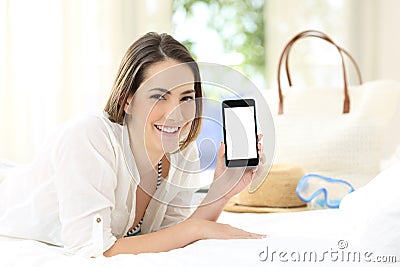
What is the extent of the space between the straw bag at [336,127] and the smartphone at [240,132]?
1.05 meters

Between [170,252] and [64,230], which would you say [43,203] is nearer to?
[64,230]

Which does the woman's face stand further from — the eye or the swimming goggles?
the swimming goggles

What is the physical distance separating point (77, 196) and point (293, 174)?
0.95 metres

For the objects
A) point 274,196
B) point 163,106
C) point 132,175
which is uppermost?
point 163,106

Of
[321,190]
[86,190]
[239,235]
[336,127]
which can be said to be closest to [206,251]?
[239,235]

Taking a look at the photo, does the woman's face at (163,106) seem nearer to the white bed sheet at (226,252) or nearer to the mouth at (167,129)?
the mouth at (167,129)

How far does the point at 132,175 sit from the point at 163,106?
159mm

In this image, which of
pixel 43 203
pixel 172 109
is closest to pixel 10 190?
pixel 43 203

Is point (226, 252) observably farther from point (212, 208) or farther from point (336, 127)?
point (336, 127)

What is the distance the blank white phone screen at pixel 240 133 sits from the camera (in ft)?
4.58

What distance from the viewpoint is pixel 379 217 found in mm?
1191

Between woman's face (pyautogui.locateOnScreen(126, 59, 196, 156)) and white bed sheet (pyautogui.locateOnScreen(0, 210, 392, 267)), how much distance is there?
0.25 metres

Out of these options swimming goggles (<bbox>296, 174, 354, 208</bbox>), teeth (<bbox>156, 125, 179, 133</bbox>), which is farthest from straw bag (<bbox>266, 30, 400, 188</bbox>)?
teeth (<bbox>156, 125, 179, 133</bbox>)

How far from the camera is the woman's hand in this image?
154 cm
